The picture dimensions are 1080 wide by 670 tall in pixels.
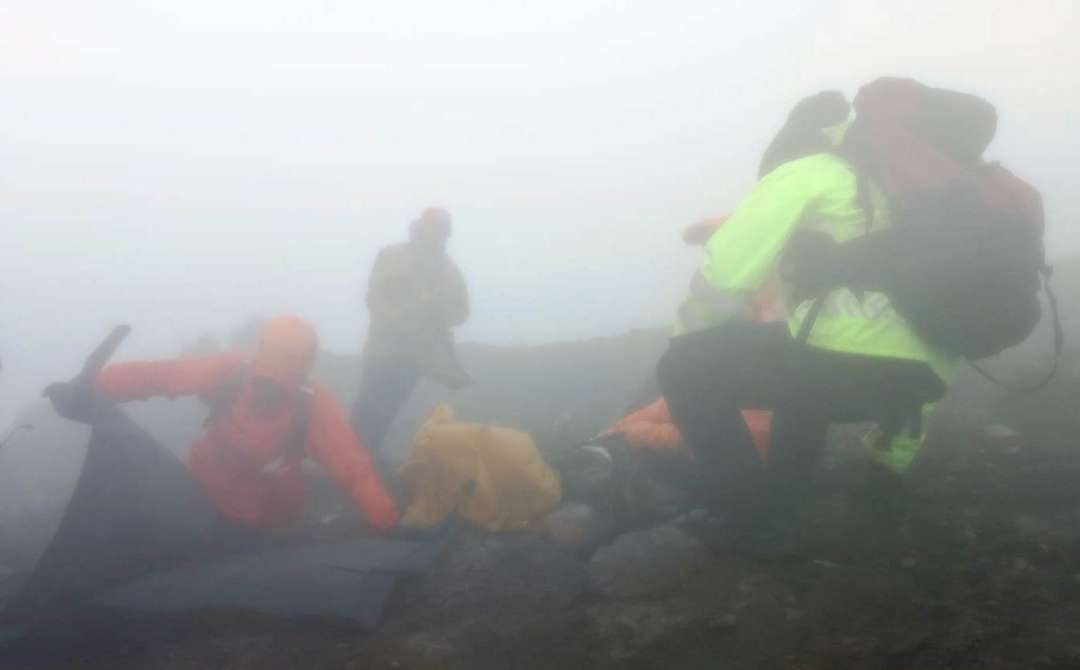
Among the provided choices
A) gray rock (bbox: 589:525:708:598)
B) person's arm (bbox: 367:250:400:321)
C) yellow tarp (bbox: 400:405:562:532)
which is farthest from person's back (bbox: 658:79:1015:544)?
person's arm (bbox: 367:250:400:321)

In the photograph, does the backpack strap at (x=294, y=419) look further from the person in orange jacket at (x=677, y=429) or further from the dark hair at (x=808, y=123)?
the dark hair at (x=808, y=123)

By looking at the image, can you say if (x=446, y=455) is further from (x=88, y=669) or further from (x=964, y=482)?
(x=964, y=482)

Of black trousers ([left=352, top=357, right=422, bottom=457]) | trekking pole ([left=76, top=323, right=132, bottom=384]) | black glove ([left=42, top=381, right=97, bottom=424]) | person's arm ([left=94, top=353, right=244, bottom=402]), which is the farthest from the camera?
black trousers ([left=352, top=357, right=422, bottom=457])

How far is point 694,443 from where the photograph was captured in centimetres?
356

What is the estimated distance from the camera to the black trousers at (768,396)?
121 inches

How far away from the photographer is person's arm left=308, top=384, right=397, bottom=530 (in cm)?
416

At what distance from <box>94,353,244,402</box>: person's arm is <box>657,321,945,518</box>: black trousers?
2537 millimetres

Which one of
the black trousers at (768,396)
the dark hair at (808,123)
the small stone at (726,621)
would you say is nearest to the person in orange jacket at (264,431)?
the black trousers at (768,396)

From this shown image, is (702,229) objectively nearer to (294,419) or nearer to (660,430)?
(660,430)

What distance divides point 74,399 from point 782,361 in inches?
141

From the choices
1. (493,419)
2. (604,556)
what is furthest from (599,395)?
(604,556)

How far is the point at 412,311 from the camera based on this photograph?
23.1ft

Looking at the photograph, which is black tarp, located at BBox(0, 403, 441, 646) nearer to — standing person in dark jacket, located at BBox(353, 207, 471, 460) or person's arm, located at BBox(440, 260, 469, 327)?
standing person in dark jacket, located at BBox(353, 207, 471, 460)

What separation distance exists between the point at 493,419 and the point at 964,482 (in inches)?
244
